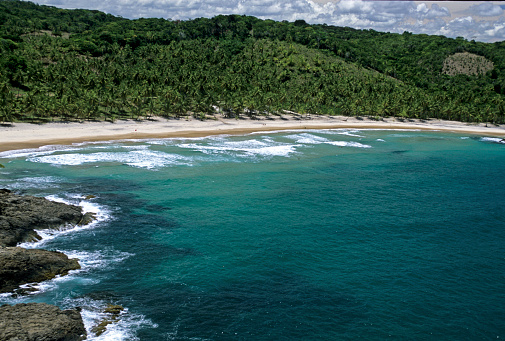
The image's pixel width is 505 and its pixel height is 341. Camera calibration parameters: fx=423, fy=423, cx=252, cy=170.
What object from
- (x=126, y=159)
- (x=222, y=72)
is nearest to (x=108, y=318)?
(x=126, y=159)

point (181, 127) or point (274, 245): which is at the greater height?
point (181, 127)

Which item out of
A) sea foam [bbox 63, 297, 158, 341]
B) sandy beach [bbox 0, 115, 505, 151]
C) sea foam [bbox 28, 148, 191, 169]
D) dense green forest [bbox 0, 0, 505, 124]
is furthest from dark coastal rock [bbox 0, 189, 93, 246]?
dense green forest [bbox 0, 0, 505, 124]

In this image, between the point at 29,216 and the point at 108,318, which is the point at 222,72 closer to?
the point at 29,216

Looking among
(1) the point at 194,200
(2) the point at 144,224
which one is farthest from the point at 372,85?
(2) the point at 144,224

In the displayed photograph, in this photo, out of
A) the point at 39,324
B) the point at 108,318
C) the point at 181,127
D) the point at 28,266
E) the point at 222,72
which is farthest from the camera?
the point at 222,72

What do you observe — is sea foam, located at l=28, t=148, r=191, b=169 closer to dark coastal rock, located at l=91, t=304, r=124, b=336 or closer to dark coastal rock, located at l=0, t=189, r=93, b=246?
dark coastal rock, located at l=0, t=189, r=93, b=246
